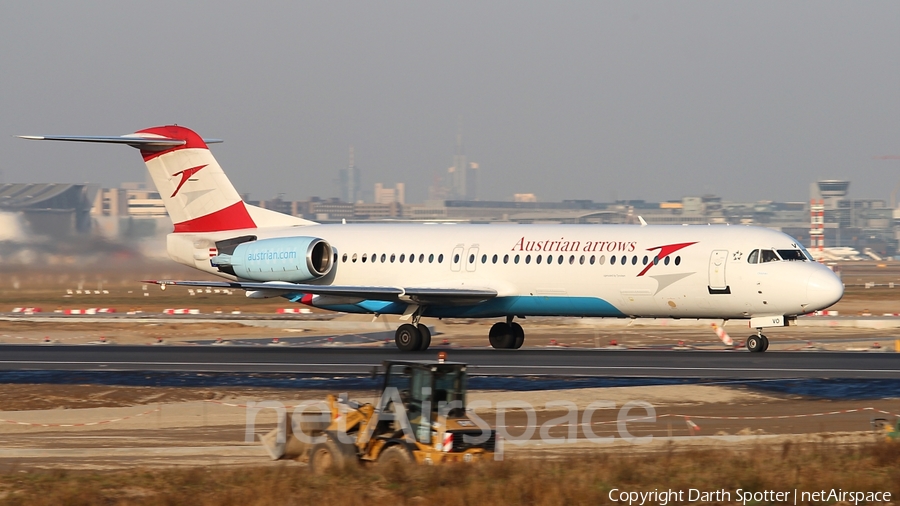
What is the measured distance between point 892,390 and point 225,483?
1396cm

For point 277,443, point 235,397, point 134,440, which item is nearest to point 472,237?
point 235,397

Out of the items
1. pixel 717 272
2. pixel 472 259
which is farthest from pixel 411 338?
pixel 717 272

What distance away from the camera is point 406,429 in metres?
13.0

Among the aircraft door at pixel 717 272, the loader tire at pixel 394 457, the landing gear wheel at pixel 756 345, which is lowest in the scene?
the landing gear wheel at pixel 756 345

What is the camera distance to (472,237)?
107ft

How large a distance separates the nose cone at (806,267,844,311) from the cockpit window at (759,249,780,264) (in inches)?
40.6

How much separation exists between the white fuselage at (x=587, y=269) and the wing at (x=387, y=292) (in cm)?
68

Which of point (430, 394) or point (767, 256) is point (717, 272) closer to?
point (767, 256)

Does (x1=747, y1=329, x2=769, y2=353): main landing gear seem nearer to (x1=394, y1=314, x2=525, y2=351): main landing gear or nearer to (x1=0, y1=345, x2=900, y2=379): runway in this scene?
(x1=0, y1=345, x2=900, y2=379): runway

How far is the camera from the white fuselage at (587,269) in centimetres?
2859

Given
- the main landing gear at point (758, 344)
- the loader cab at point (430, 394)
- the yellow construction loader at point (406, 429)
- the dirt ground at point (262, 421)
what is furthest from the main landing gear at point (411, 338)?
the loader cab at point (430, 394)

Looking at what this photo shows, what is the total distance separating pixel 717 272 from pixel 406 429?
1748cm

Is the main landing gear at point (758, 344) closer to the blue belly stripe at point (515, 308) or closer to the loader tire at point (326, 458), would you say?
the blue belly stripe at point (515, 308)

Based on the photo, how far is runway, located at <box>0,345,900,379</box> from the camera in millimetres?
24734
